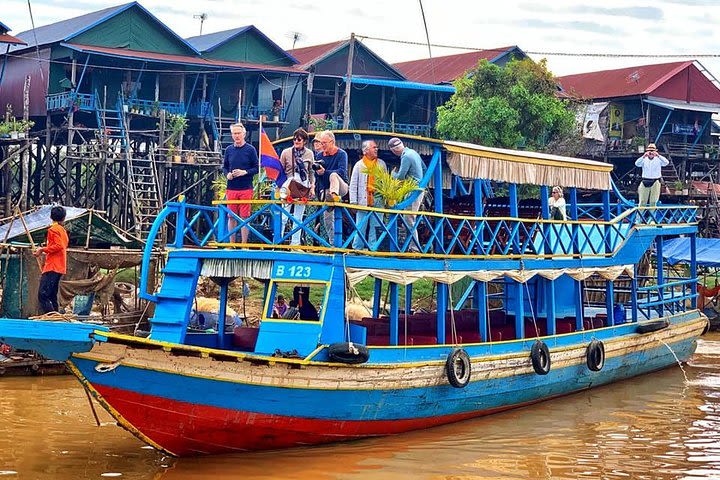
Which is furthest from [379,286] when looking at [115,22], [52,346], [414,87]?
[414,87]

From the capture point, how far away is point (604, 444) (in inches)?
513

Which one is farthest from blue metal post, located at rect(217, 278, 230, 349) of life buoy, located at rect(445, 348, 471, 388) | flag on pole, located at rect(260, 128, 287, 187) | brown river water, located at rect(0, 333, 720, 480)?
life buoy, located at rect(445, 348, 471, 388)


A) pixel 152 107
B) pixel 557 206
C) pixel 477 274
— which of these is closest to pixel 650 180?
pixel 557 206

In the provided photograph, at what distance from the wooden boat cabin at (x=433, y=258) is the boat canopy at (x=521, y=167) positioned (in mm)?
19

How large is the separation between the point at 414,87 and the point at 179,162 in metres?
11.5

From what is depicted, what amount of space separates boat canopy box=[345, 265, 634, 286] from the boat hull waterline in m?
0.94

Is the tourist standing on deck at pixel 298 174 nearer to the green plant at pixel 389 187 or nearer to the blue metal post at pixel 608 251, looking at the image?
the green plant at pixel 389 187

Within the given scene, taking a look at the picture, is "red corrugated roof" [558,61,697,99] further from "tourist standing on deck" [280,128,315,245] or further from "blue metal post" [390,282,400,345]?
"blue metal post" [390,282,400,345]

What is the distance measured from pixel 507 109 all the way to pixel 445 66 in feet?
35.8

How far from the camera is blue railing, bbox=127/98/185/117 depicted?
32.0 metres

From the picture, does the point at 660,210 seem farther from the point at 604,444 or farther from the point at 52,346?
the point at 52,346

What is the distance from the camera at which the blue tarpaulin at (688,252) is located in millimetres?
24234

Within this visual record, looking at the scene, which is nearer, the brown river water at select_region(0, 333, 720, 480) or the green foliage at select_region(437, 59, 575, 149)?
the brown river water at select_region(0, 333, 720, 480)

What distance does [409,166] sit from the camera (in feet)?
43.2
